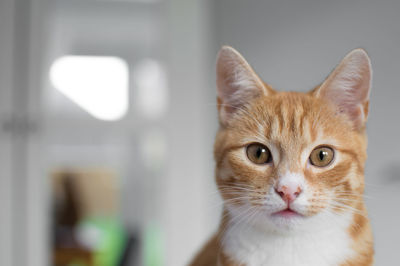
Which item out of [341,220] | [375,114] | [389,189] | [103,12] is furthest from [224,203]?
[103,12]

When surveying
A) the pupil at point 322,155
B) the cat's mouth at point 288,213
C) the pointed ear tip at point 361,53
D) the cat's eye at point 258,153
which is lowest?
the cat's mouth at point 288,213

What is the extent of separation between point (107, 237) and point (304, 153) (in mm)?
1682

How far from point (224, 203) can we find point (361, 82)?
0.21 metres

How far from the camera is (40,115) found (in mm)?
1982

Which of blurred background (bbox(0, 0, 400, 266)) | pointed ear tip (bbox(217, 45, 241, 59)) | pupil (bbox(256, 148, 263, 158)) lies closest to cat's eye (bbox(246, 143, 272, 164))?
pupil (bbox(256, 148, 263, 158))

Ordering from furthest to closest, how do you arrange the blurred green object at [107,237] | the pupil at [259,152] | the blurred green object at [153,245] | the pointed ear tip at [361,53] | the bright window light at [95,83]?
the blurred green object at [153,245], the blurred green object at [107,237], the bright window light at [95,83], the pupil at [259,152], the pointed ear tip at [361,53]

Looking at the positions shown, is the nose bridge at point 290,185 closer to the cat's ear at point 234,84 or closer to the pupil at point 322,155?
the pupil at point 322,155

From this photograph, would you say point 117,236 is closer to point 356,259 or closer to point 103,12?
point 103,12

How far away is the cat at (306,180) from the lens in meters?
0.43

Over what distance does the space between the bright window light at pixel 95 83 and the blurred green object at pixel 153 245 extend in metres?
0.55

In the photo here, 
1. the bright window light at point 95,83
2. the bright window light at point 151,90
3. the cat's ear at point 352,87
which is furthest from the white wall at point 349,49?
the bright window light at point 151,90

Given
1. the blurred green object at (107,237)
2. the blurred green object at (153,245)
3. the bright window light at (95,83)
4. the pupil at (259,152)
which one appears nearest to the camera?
the pupil at (259,152)

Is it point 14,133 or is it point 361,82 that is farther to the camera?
point 14,133

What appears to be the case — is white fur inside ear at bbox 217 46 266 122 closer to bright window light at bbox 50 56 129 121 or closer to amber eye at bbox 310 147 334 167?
amber eye at bbox 310 147 334 167
